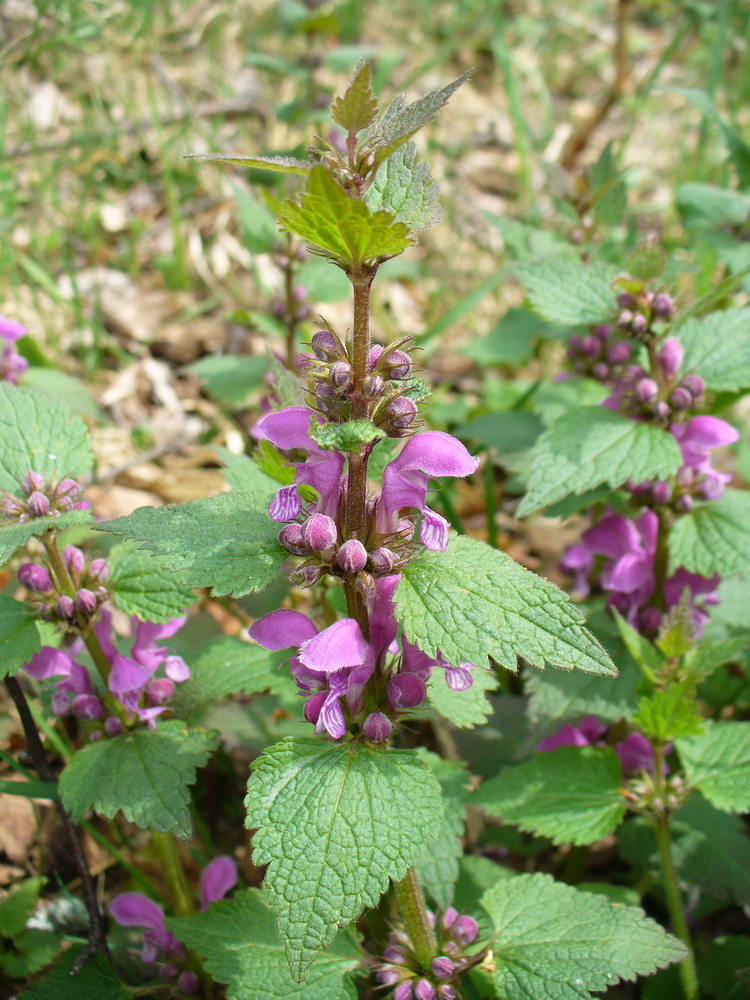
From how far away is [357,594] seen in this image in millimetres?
1413

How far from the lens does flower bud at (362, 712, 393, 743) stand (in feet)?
4.72

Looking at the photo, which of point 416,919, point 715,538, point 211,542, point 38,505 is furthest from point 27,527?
point 715,538

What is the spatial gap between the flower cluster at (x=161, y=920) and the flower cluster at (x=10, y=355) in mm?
1861

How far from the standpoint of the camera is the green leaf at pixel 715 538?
6.94 feet

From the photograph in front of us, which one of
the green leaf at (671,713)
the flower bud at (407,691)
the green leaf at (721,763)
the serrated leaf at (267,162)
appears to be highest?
the serrated leaf at (267,162)

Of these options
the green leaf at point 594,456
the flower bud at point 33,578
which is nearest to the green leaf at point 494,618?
the green leaf at point 594,456

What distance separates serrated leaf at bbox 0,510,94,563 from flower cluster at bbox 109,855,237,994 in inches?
40.4

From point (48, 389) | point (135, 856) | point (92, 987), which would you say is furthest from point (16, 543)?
point (48, 389)

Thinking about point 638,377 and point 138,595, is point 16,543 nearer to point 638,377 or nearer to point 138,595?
point 138,595

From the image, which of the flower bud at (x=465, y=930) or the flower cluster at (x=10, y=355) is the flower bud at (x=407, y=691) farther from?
the flower cluster at (x=10, y=355)

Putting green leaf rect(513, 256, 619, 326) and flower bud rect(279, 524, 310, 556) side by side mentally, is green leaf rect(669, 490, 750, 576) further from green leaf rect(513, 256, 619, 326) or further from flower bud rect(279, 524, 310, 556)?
Answer: flower bud rect(279, 524, 310, 556)

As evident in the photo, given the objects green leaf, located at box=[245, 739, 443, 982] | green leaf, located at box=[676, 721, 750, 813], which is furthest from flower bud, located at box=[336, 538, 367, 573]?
green leaf, located at box=[676, 721, 750, 813]

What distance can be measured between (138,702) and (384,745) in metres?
0.75

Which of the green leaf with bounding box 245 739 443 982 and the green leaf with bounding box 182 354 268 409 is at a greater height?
the green leaf with bounding box 182 354 268 409
